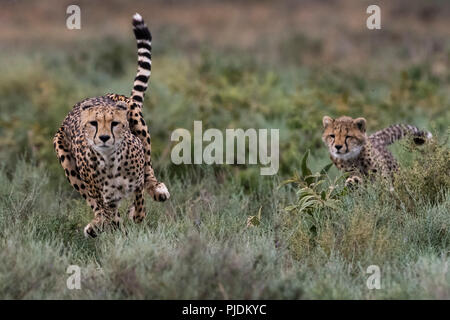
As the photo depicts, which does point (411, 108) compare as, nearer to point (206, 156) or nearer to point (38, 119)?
point (206, 156)

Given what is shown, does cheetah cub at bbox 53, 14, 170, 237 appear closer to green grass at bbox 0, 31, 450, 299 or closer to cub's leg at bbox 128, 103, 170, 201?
cub's leg at bbox 128, 103, 170, 201

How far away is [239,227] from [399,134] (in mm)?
1880

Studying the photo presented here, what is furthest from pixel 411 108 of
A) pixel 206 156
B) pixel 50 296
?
pixel 50 296

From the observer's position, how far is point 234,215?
20.2ft

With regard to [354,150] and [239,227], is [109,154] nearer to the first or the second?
[239,227]

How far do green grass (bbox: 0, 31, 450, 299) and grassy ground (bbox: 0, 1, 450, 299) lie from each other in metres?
0.01

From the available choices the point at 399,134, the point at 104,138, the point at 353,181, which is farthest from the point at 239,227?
the point at 399,134

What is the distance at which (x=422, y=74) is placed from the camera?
12117 millimetres

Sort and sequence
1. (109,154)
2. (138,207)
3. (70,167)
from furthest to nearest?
(70,167), (138,207), (109,154)

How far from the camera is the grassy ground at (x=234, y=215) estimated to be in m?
4.68

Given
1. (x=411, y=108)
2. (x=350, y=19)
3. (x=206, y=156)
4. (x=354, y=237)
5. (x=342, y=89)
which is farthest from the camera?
(x=350, y=19)

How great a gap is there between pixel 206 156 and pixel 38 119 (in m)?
3.08

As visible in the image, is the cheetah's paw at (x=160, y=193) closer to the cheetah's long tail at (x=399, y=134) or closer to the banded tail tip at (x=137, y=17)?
the banded tail tip at (x=137, y=17)

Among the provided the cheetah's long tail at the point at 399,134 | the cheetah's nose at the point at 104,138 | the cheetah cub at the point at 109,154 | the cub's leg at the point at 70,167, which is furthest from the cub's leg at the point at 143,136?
the cheetah's long tail at the point at 399,134
